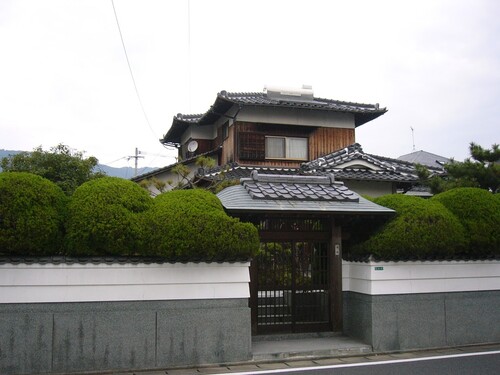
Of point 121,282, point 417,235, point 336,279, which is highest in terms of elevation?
point 417,235

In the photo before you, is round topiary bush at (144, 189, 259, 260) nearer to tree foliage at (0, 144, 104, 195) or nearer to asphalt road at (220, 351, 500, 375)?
asphalt road at (220, 351, 500, 375)

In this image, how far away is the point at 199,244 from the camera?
851 cm

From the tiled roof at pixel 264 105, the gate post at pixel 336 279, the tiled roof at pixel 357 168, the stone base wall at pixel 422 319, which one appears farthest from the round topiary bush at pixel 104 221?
the tiled roof at pixel 264 105

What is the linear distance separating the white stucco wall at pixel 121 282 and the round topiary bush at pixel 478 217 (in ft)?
16.7

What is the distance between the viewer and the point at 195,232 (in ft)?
28.0

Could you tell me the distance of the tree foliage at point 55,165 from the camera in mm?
16328

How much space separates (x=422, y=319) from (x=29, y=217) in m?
8.34

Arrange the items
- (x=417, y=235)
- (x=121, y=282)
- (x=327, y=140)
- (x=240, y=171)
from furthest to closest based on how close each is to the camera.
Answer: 1. (x=327, y=140)
2. (x=240, y=171)
3. (x=417, y=235)
4. (x=121, y=282)

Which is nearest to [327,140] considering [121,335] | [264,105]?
[264,105]

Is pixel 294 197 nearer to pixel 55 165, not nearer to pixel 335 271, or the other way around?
pixel 335 271

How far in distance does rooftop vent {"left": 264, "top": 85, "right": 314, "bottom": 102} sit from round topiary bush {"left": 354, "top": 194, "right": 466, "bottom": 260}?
41.1 ft

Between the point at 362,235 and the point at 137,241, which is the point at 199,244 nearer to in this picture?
the point at 137,241

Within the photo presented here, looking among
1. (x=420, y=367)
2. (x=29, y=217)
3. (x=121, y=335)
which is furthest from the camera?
(x=420, y=367)

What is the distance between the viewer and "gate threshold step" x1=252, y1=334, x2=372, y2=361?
9.10 m
